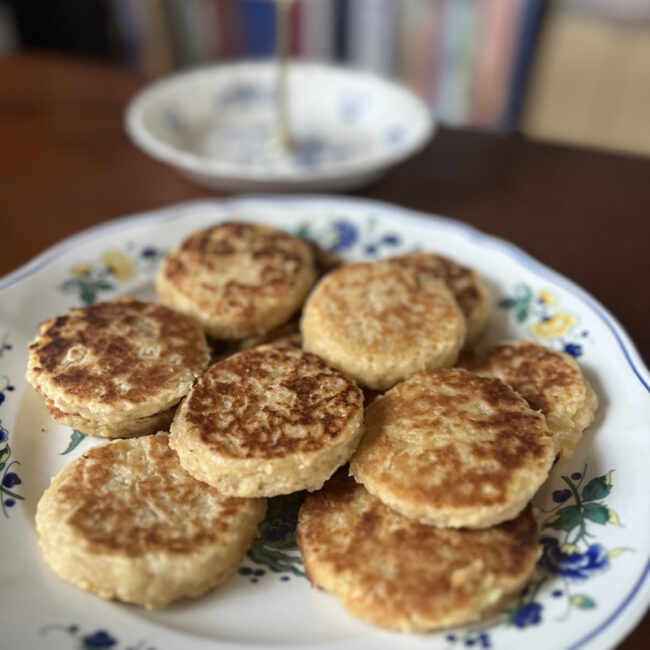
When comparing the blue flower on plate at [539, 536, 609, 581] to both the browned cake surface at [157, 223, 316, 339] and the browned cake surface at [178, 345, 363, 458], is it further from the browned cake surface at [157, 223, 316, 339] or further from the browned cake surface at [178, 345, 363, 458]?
the browned cake surface at [157, 223, 316, 339]

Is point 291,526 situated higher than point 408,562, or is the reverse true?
point 408,562

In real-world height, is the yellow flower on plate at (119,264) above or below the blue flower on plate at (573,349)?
above

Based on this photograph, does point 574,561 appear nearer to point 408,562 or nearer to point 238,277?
point 408,562

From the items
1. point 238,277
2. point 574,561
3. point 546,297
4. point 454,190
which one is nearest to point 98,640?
point 574,561

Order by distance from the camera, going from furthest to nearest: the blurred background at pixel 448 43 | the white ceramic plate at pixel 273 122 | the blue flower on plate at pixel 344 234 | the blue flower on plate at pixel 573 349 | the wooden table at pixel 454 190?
1. the blurred background at pixel 448 43
2. the white ceramic plate at pixel 273 122
3. the wooden table at pixel 454 190
4. the blue flower on plate at pixel 344 234
5. the blue flower on plate at pixel 573 349

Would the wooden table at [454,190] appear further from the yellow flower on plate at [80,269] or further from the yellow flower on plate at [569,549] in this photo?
the yellow flower on plate at [569,549]

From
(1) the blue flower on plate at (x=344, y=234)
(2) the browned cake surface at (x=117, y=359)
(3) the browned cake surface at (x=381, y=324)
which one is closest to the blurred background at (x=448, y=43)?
(1) the blue flower on plate at (x=344, y=234)
